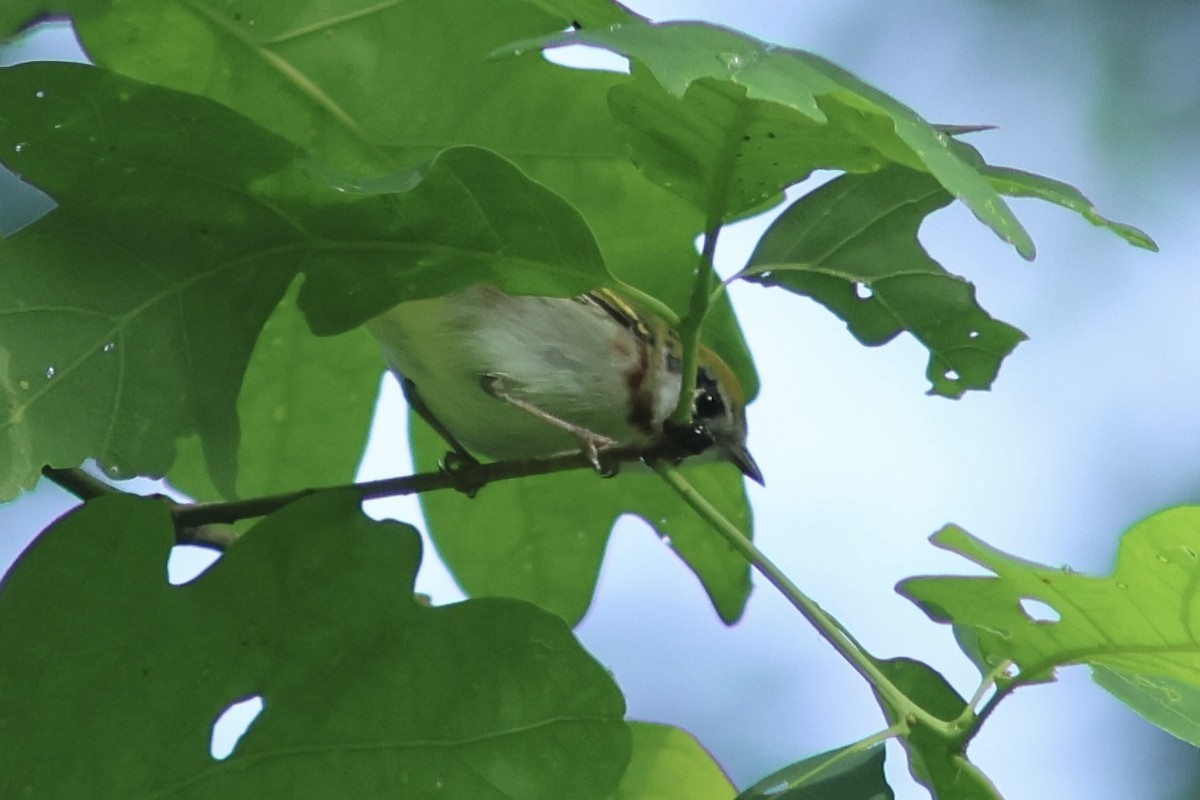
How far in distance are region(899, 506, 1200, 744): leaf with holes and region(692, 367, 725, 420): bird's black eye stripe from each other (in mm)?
994

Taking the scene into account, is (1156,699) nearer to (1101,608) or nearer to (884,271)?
(1101,608)

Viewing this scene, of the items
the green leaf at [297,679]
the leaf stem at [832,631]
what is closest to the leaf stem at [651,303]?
the leaf stem at [832,631]

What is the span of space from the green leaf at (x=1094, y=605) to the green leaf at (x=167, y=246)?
61 cm

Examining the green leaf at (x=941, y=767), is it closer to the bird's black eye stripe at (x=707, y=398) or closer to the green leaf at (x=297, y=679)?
the green leaf at (x=297, y=679)

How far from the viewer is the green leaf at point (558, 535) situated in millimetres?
2465

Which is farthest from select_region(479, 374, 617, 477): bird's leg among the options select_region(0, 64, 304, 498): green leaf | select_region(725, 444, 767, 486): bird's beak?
select_region(0, 64, 304, 498): green leaf

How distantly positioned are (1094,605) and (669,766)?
64 cm

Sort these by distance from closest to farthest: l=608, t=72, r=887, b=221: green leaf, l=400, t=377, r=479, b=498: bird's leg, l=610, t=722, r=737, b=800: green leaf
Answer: l=608, t=72, r=887, b=221: green leaf
l=610, t=722, r=737, b=800: green leaf
l=400, t=377, r=479, b=498: bird's leg

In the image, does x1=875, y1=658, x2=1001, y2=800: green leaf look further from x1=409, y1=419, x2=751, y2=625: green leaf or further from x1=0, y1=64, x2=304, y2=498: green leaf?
x1=0, y1=64, x2=304, y2=498: green leaf

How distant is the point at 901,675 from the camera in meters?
1.91

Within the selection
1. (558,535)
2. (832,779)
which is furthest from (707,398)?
(832,779)

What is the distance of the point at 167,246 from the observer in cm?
169

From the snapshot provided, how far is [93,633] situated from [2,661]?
4.0 inches

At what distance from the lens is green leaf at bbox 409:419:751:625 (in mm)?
2465
